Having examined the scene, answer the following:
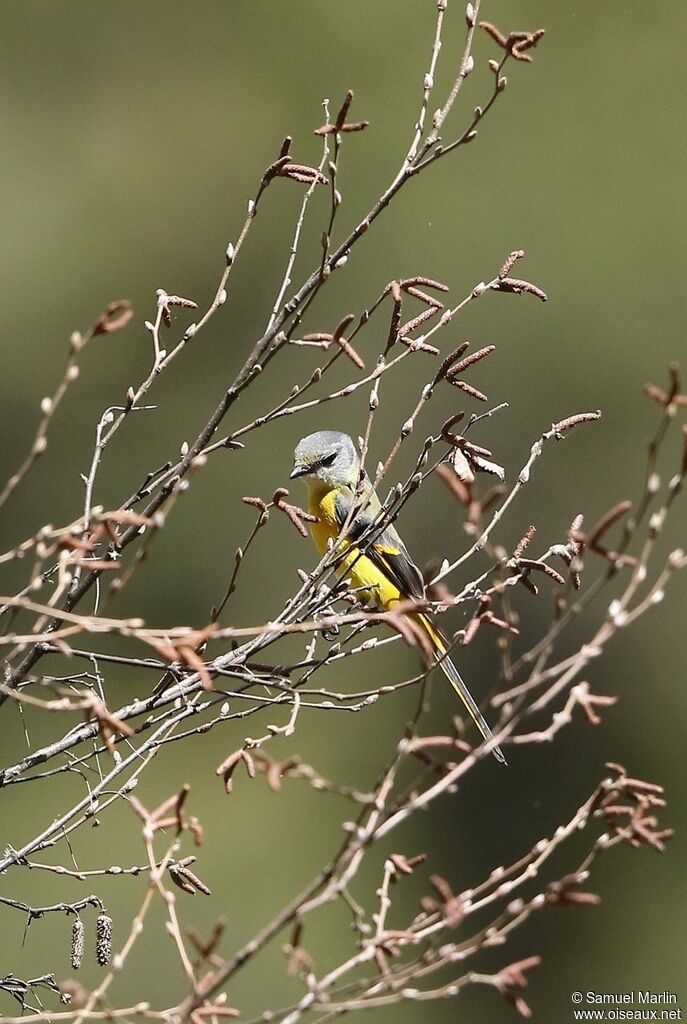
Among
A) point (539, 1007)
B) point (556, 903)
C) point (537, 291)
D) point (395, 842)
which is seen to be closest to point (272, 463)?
point (395, 842)

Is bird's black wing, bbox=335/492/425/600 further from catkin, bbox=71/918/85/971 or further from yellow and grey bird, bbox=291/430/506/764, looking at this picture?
catkin, bbox=71/918/85/971

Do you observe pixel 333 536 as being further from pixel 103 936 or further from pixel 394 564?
pixel 103 936

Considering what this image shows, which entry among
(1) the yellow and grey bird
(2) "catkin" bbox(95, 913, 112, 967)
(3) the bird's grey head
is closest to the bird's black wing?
(1) the yellow and grey bird

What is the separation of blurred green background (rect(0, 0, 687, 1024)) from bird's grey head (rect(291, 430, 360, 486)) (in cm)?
484

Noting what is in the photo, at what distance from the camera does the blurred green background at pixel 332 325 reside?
35.0 feet

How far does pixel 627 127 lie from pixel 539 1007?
9.05 m

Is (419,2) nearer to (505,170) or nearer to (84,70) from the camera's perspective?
(505,170)

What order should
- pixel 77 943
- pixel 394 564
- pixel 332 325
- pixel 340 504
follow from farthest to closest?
pixel 332 325
pixel 340 504
pixel 394 564
pixel 77 943

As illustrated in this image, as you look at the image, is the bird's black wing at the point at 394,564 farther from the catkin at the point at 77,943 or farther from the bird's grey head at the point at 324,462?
the catkin at the point at 77,943

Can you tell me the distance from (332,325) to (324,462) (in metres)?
7.64

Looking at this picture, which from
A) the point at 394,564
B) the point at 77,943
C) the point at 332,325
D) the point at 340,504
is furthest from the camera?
the point at 332,325

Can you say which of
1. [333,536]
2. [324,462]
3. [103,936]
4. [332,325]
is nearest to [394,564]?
[333,536]

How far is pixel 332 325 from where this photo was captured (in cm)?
1194

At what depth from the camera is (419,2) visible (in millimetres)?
14914
